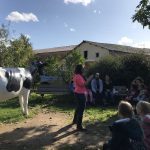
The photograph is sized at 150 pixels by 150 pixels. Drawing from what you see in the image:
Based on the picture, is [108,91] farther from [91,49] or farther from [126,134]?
[91,49]

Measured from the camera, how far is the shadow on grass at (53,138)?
32.8 ft

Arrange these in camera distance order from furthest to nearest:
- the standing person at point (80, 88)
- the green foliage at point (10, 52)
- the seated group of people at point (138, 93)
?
1. the green foliage at point (10, 52)
2. the seated group of people at point (138, 93)
3. the standing person at point (80, 88)

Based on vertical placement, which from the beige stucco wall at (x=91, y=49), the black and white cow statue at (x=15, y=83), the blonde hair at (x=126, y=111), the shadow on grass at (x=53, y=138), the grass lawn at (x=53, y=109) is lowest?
the shadow on grass at (x=53, y=138)

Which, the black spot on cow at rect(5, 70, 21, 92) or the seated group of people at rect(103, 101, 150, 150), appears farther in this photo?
the black spot on cow at rect(5, 70, 21, 92)

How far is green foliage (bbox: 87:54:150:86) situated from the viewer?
22.2 meters

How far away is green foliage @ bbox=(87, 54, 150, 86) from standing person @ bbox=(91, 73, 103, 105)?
108 inches

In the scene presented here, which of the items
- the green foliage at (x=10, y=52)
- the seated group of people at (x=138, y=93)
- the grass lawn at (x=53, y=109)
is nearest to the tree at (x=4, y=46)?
the green foliage at (x=10, y=52)

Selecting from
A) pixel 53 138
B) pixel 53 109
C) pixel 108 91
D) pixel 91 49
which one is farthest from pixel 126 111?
pixel 91 49

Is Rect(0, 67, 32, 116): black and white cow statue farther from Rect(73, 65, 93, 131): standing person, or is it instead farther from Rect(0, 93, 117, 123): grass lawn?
Rect(73, 65, 93, 131): standing person

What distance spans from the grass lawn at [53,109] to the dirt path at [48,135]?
36.4 inches

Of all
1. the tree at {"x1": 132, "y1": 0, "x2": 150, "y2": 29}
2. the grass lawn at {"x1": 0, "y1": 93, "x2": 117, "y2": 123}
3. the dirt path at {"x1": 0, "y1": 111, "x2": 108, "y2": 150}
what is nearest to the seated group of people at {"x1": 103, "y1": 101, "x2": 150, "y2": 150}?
the dirt path at {"x1": 0, "y1": 111, "x2": 108, "y2": 150}

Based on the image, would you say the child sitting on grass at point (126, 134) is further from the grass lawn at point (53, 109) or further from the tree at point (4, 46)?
the tree at point (4, 46)

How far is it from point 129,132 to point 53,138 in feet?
13.7

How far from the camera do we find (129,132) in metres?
7.08
